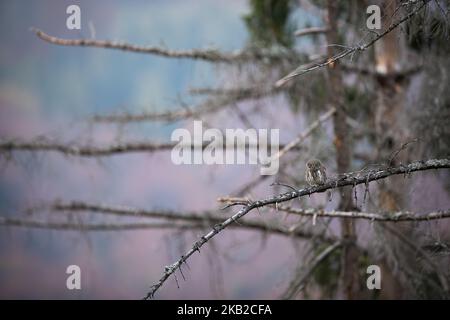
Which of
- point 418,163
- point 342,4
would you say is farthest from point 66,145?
point 418,163

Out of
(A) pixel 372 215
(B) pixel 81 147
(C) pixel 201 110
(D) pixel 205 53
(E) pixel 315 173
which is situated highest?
(D) pixel 205 53

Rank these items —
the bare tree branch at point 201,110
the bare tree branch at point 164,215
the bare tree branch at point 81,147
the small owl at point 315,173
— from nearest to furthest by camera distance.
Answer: the small owl at point 315,173 < the bare tree branch at point 81,147 < the bare tree branch at point 201,110 < the bare tree branch at point 164,215

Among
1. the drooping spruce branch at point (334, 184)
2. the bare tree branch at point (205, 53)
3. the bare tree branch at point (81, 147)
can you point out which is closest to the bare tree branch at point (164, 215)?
the bare tree branch at point (81, 147)

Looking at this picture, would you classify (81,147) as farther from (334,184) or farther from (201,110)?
(334,184)

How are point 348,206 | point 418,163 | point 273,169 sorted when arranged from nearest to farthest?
point 418,163 → point 348,206 → point 273,169

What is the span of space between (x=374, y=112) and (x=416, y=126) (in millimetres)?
1603

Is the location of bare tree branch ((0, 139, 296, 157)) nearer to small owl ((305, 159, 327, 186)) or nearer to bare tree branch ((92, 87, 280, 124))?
bare tree branch ((92, 87, 280, 124))

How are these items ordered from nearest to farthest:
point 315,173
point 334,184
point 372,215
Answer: point 334,184, point 315,173, point 372,215

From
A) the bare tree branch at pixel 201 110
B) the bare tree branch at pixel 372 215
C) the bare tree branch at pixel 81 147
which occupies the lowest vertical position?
the bare tree branch at pixel 372 215

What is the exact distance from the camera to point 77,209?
8.14m

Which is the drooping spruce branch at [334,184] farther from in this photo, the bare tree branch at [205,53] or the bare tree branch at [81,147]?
the bare tree branch at [81,147]

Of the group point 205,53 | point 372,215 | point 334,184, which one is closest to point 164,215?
point 205,53

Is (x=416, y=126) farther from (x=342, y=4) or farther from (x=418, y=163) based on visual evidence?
(x=418, y=163)

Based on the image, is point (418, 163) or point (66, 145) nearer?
point (418, 163)
